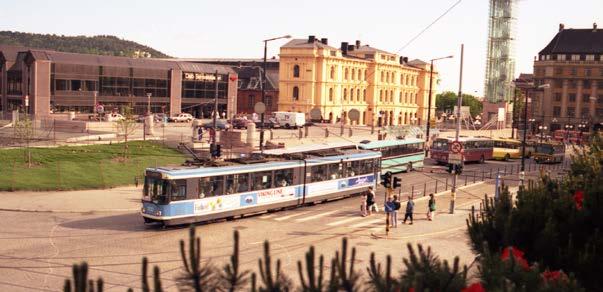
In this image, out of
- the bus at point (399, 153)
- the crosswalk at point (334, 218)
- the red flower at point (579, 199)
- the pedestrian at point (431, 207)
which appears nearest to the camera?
the red flower at point (579, 199)

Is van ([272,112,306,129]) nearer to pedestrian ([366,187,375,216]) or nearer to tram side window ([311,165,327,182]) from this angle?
tram side window ([311,165,327,182])

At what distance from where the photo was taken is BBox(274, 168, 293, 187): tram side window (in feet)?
103

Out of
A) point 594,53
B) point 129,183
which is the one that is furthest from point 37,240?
point 594,53

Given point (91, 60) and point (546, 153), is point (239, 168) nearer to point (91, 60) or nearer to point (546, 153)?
point (546, 153)

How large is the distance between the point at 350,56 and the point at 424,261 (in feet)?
308

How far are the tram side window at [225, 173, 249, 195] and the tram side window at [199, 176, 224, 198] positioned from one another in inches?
15.9

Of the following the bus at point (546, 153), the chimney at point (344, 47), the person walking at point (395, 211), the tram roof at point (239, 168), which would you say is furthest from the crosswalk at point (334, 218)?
the chimney at point (344, 47)

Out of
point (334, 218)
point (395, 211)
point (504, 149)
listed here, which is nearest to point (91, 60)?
point (504, 149)

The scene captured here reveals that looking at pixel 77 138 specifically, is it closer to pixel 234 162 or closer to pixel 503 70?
pixel 234 162

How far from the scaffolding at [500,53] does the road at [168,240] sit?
77.8 m

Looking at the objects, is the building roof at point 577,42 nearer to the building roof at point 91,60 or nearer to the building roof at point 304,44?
the building roof at point 304,44

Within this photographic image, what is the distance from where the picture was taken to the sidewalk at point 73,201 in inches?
1189

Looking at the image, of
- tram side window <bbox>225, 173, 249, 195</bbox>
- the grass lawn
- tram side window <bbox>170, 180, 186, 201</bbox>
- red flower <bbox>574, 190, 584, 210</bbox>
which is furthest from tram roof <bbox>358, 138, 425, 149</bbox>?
red flower <bbox>574, 190, 584, 210</bbox>

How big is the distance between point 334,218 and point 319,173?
3.80m
